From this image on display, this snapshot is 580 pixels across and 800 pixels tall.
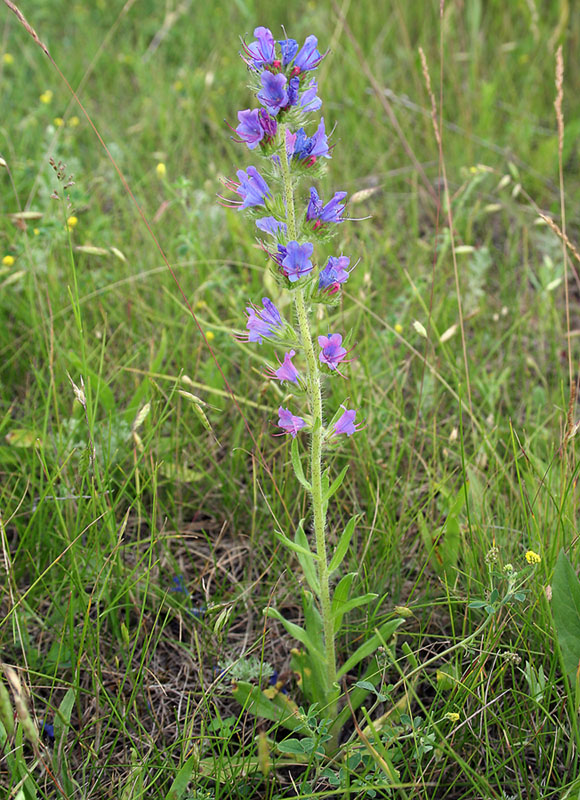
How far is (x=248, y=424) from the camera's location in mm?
2607

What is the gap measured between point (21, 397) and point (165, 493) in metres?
0.79

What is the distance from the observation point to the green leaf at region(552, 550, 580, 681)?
1.71 metres

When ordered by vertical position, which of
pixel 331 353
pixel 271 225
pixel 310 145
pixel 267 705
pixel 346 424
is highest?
pixel 310 145

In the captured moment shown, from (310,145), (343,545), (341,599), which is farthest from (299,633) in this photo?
(310,145)

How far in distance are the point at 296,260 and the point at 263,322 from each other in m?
0.21

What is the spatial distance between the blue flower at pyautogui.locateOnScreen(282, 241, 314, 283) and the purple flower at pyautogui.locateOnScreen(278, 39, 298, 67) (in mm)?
388

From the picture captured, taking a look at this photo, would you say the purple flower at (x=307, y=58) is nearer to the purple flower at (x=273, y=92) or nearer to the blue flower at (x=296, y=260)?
the purple flower at (x=273, y=92)

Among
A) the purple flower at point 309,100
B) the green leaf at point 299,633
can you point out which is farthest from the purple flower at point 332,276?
the green leaf at point 299,633

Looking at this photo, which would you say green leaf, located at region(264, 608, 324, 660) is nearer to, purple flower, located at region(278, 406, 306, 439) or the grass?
the grass

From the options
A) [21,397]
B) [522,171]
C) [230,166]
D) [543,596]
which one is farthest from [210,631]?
[522,171]

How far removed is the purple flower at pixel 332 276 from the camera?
1.64m

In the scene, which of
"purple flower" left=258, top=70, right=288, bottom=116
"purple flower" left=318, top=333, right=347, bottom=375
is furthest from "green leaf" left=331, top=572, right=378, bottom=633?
"purple flower" left=258, top=70, right=288, bottom=116

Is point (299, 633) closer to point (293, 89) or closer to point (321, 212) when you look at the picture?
point (321, 212)

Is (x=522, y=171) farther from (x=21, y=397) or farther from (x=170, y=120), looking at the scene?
(x=21, y=397)
